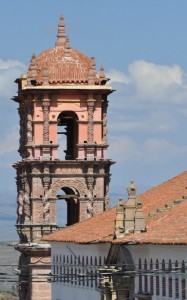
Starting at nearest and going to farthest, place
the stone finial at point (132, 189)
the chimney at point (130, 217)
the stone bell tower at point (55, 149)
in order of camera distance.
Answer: the chimney at point (130, 217) < the stone finial at point (132, 189) < the stone bell tower at point (55, 149)

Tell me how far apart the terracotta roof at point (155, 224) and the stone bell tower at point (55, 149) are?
15.9 ft

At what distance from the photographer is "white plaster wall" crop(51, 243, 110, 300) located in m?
107

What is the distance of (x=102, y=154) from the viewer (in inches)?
5084

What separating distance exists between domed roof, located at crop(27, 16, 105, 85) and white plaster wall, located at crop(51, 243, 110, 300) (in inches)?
439

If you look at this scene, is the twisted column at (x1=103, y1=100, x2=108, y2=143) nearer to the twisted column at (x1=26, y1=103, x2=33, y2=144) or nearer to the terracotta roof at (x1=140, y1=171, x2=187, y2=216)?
the twisted column at (x1=26, y1=103, x2=33, y2=144)

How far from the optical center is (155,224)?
3794 inches

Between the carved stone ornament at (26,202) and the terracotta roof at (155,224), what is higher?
the carved stone ornament at (26,202)

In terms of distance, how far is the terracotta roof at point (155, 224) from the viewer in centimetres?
9094

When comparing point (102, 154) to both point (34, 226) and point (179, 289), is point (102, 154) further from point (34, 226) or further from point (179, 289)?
point (179, 289)

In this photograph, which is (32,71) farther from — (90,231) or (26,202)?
(90,231)

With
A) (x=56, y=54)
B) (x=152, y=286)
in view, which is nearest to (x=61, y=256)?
(x=56, y=54)

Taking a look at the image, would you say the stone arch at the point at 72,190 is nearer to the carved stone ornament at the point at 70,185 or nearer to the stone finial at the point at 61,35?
the carved stone ornament at the point at 70,185

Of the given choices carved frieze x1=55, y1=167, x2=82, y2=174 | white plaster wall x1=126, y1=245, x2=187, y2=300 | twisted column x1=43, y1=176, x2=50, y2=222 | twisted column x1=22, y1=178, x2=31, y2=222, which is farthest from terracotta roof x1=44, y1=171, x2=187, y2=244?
carved frieze x1=55, y1=167, x2=82, y2=174

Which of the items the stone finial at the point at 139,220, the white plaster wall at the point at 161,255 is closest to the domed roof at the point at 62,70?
the stone finial at the point at 139,220
